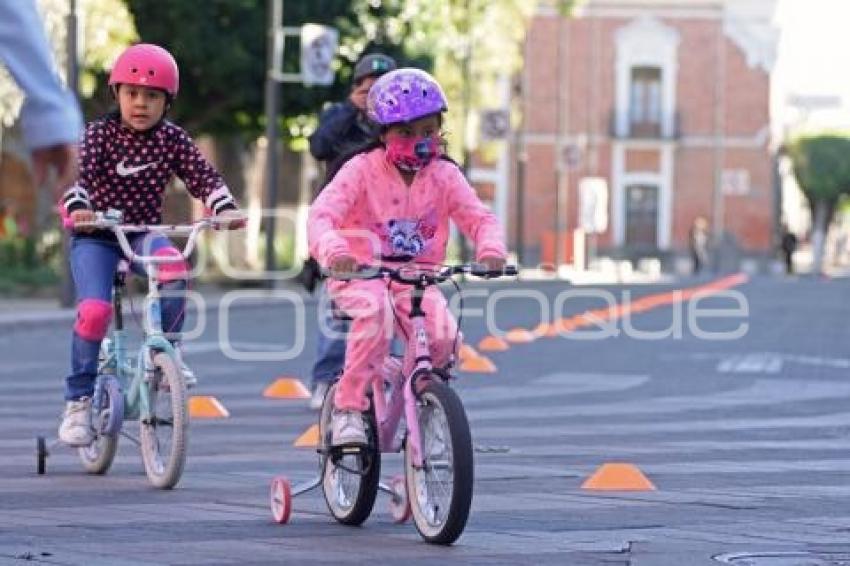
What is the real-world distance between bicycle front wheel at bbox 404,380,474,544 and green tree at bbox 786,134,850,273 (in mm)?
88746

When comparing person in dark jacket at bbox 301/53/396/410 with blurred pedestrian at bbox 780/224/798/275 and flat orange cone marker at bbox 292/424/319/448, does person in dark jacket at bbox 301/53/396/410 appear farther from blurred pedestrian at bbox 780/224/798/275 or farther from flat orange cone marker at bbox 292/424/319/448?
blurred pedestrian at bbox 780/224/798/275

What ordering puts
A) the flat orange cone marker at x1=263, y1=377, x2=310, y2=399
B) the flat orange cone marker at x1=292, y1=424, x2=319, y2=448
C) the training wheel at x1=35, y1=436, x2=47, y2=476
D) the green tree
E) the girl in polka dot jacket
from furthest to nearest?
the green tree < the flat orange cone marker at x1=263, y1=377, x2=310, y2=399 < the flat orange cone marker at x1=292, y1=424, x2=319, y2=448 < the training wheel at x1=35, y1=436, x2=47, y2=476 < the girl in polka dot jacket

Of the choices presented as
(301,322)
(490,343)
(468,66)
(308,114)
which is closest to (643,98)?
(468,66)

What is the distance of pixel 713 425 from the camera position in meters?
13.4

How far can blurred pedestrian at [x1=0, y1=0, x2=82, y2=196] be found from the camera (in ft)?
12.4

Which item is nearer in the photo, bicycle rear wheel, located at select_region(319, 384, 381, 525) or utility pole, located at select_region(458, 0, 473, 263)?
bicycle rear wheel, located at select_region(319, 384, 381, 525)

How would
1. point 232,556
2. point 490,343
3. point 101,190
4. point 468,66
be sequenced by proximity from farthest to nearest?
1. point 468,66
2. point 490,343
3. point 101,190
4. point 232,556

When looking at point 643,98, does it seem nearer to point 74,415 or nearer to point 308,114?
point 308,114

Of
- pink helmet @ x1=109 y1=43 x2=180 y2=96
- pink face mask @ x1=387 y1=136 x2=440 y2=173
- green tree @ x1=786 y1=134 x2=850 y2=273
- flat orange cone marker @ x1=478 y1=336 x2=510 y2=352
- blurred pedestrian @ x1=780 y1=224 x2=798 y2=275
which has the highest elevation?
pink helmet @ x1=109 y1=43 x2=180 y2=96

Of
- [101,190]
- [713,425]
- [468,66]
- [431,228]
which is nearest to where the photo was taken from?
[431,228]

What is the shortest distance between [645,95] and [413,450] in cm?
7160

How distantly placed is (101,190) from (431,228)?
207 cm

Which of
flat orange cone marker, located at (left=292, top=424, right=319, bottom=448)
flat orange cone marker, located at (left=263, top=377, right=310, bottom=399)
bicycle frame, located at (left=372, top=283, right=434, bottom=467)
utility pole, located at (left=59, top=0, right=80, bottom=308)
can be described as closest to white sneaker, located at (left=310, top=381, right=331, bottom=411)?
flat orange cone marker, located at (left=263, top=377, right=310, bottom=399)

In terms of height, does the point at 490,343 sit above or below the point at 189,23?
below
